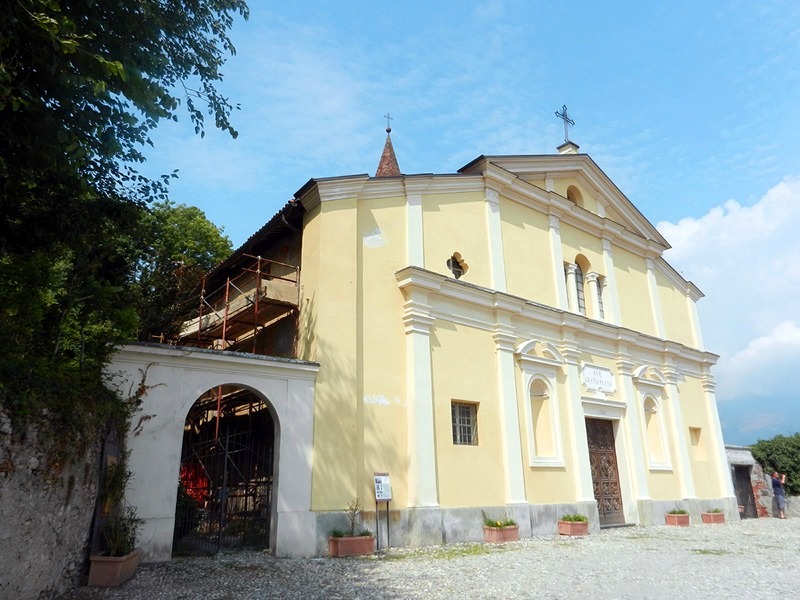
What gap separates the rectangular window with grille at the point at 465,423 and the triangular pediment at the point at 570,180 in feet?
19.7

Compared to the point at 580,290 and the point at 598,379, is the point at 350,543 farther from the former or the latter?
the point at 580,290

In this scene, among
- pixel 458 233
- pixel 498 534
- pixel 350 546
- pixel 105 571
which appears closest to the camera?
pixel 105 571

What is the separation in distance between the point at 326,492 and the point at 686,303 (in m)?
17.3

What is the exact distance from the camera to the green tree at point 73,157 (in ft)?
19.0

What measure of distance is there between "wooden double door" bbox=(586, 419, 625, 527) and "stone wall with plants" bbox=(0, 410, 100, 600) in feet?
40.6

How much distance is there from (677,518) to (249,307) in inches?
527

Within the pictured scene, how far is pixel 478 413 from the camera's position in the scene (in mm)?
13289

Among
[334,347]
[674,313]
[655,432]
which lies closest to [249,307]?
[334,347]

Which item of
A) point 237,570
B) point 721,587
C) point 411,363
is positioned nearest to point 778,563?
point 721,587

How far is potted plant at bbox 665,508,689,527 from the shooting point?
662 inches

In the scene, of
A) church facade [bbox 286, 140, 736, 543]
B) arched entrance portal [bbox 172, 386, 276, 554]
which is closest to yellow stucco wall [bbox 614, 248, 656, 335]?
church facade [bbox 286, 140, 736, 543]

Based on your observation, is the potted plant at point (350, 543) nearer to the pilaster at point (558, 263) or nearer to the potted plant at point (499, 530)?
the potted plant at point (499, 530)

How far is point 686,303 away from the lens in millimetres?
22406

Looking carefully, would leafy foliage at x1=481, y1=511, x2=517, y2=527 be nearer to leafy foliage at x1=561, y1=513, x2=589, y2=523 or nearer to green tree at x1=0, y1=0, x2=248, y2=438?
leafy foliage at x1=561, y1=513, x2=589, y2=523
